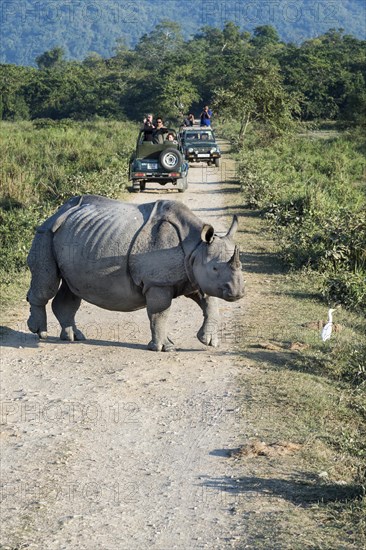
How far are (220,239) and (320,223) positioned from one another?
21.3 feet

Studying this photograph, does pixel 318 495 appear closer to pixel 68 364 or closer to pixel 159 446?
pixel 159 446

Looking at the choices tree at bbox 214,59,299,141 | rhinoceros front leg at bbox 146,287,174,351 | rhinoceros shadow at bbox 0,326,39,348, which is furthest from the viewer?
tree at bbox 214,59,299,141

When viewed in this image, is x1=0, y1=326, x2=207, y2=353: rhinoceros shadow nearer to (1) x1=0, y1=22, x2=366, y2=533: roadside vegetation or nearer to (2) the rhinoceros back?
(2) the rhinoceros back

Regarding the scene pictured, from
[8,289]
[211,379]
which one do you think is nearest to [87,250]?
[211,379]

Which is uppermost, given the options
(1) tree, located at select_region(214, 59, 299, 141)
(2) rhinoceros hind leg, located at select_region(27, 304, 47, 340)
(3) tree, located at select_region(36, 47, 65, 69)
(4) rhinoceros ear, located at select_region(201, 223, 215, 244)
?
(3) tree, located at select_region(36, 47, 65, 69)

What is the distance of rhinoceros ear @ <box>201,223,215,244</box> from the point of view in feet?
28.8

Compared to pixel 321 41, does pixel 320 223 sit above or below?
below

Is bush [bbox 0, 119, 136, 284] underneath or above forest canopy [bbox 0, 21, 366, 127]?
underneath

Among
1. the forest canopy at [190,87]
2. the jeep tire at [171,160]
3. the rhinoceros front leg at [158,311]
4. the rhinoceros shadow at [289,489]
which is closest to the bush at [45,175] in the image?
the jeep tire at [171,160]

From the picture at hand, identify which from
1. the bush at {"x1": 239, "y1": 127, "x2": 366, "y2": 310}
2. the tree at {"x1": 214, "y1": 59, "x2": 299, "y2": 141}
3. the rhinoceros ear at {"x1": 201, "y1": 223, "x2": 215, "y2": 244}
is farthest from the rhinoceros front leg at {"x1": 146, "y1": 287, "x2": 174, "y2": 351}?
the tree at {"x1": 214, "y1": 59, "x2": 299, "y2": 141}

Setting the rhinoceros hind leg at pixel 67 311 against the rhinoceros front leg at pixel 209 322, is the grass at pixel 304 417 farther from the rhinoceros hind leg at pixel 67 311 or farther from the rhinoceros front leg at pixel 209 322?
the rhinoceros hind leg at pixel 67 311

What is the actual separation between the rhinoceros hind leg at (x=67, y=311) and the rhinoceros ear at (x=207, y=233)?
1.54m

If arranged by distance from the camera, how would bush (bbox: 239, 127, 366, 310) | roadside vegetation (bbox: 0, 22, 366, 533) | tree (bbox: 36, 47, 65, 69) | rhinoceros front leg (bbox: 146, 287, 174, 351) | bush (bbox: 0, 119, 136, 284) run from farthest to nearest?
tree (bbox: 36, 47, 65, 69) → bush (bbox: 0, 119, 136, 284) → bush (bbox: 239, 127, 366, 310) → rhinoceros front leg (bbox: 146, 287, 174, 351) → roadside vegetation (bbox: 0, 22, 366, 533)

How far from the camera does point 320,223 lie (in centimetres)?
1523
